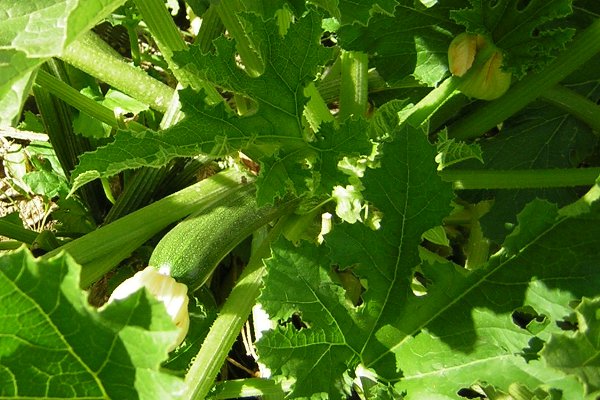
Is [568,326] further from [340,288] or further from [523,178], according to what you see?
[340,288]

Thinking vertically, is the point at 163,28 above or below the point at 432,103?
above

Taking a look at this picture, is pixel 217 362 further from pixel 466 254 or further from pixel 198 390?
pixel 466 254

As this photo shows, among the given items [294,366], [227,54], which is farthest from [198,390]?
[227,54]

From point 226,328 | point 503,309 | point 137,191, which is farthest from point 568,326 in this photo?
point 137,191

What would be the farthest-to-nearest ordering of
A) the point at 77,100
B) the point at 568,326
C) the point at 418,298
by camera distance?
1. the point at 568,326
2. the point at 77,100
3. the point at 418,298

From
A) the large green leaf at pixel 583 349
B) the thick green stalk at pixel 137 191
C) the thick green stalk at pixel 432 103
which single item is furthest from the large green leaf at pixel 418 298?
the thick green stalk at pixel 137 191
